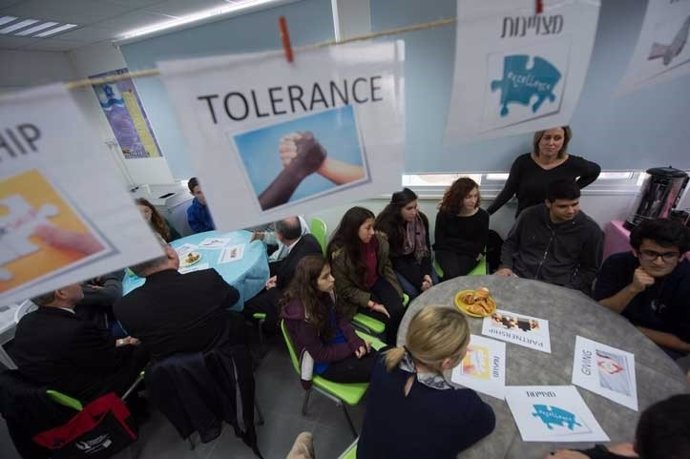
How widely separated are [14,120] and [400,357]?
1152 mm

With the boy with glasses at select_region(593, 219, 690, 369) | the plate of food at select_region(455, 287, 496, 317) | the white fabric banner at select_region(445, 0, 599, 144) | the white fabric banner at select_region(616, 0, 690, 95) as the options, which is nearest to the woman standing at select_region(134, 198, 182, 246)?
the plate of food at select_region(455, 287, 496, 317)

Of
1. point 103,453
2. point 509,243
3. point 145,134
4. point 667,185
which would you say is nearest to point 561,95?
point 509,243

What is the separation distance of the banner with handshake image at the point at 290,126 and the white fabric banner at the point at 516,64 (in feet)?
0.55

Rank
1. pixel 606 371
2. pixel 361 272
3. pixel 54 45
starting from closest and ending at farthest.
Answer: pixel 606 371
pixel 361 272
pixel 54 45

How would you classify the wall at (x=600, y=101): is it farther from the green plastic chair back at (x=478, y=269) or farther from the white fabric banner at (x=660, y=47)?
the white fabric banner at (x=660, y=47)

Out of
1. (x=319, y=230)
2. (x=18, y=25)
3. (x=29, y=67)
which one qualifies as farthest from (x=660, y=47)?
(x=29, y=67)

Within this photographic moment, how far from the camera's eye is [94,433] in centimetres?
162

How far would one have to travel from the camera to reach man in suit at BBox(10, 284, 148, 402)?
150cm

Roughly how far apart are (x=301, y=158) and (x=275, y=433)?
2004mm

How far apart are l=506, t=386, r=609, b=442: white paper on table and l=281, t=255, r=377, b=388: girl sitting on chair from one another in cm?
73

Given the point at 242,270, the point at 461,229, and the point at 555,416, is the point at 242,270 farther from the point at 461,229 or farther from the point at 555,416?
the point at 555,416

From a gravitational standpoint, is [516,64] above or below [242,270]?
above

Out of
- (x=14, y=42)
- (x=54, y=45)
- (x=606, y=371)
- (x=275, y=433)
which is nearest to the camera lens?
(x=606, y=371)

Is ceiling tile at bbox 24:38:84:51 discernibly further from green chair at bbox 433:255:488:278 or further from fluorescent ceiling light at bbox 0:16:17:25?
green chair at bbox 433:255:488:278
